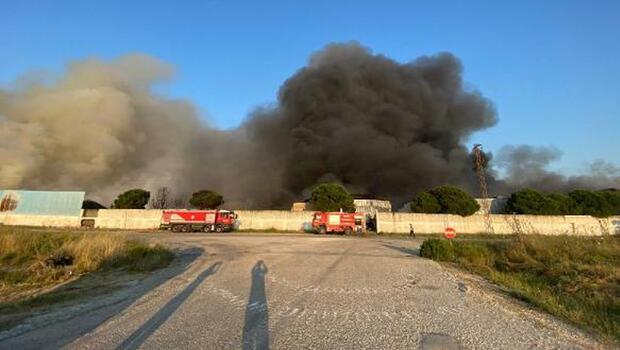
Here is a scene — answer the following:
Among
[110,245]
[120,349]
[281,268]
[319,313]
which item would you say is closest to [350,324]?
[319,313]

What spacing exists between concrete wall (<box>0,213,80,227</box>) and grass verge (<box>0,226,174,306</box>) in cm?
4218

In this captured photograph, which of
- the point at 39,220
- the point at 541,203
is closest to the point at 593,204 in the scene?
the point at 541,203

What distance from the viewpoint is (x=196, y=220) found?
4616cm

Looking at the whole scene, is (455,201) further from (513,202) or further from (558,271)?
(558,271)

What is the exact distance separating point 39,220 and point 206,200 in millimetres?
24356

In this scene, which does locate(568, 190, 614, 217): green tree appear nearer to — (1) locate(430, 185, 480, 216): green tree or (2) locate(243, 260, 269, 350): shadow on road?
(1) locate(430, 185, 480, 216): green tree

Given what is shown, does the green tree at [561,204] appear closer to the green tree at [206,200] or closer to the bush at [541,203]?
the bush at [541,203]

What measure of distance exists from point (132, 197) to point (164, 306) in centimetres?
6342

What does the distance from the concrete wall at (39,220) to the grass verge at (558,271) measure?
168 ft

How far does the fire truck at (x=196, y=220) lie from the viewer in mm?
46188

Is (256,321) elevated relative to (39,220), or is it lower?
lower

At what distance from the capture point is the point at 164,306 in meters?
6.74

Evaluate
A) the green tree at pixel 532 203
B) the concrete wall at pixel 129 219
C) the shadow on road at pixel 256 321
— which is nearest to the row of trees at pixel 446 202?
the green tree at pixel 532 203

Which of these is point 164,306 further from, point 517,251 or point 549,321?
point 517,251
